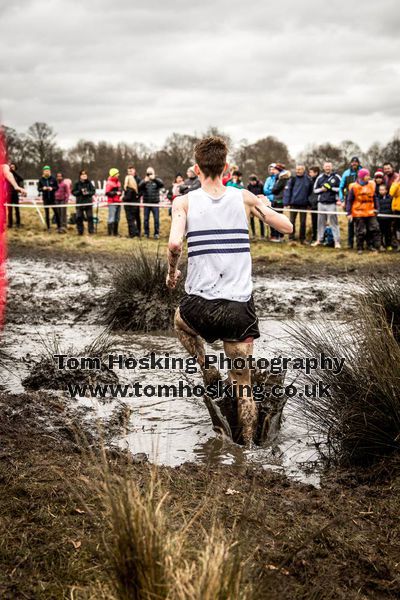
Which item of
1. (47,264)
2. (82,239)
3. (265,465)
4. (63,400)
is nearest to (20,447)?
(63,400)

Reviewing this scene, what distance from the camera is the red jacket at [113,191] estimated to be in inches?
850

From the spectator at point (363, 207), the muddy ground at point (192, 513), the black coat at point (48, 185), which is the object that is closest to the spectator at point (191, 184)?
the spectator at point (363, 207)

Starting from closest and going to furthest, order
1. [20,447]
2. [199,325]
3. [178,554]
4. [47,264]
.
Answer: [178,554] < [20,447] < [199,325] < [47,264]

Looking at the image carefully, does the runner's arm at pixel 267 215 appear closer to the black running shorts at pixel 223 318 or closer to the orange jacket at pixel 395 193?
the black running shorts at pixel 223 318

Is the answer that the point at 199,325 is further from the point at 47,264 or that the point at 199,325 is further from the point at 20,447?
the point at 47,264

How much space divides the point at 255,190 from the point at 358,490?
56.0 feet

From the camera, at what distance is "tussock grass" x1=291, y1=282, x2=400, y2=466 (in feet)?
15.0

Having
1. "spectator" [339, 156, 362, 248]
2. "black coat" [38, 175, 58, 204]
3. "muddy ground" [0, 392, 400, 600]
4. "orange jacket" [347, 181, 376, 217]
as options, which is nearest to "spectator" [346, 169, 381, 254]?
"orange jacket" [347, 181, 376, 217]

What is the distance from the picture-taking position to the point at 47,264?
15.9 metres

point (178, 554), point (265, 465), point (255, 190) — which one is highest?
point (255, 190)

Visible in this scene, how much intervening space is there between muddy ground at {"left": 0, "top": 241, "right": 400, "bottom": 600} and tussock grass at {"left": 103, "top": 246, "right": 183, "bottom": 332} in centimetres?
335

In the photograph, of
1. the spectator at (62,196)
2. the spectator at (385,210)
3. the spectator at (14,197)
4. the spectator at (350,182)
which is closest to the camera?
the spectator at (385,210)

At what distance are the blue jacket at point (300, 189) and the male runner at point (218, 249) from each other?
46.3 feet

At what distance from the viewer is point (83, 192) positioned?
2198cm
